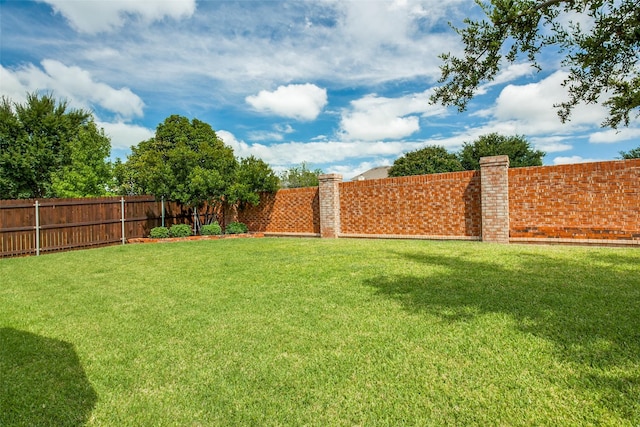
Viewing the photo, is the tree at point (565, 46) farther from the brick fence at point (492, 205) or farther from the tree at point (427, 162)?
the tree at point (427, 162)

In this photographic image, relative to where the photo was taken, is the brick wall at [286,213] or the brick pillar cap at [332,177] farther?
the brick wall at [286,213]

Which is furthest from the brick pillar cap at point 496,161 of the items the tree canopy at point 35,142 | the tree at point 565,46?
the tree canopy at point 35,142

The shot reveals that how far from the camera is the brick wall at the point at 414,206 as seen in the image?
395 inches

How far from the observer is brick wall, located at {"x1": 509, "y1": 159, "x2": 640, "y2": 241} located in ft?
26.0

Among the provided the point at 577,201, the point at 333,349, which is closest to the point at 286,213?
the point at 577,201

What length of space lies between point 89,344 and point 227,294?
1.79 meters

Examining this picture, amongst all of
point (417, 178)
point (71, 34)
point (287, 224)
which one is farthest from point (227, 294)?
point (71, 34)

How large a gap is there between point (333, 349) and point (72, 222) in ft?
40.8

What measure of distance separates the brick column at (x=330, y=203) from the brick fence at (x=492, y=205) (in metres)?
0.04

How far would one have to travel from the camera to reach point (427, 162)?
37844 millimetres

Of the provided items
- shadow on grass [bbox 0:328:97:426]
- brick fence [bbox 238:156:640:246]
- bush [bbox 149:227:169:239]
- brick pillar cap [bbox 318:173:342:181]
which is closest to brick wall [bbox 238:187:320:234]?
brick fence [bbox 238:156:640:246]

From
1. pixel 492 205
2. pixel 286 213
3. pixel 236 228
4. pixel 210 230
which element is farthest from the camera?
pixel 236 228

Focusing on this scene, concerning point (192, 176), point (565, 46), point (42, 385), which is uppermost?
point (565, 46)

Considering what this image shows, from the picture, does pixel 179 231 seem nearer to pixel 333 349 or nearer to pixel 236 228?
pixel 236 228
